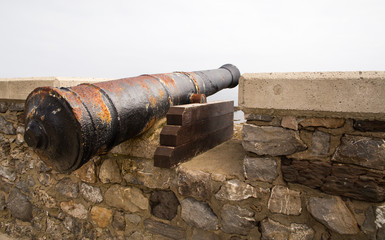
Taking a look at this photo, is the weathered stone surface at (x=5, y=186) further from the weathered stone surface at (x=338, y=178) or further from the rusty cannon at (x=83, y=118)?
the weathered stone surface at (x=338, y=178)

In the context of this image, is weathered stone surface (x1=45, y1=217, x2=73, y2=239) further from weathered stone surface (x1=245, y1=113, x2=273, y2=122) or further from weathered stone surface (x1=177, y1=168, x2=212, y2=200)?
weathered stone surface (x1=245, y1=113, x2=273, y2=122)

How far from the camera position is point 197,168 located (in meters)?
2.16

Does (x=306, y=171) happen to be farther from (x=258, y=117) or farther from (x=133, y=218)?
(x=133, y=218)

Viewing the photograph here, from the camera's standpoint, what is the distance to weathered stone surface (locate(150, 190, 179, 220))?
227cm

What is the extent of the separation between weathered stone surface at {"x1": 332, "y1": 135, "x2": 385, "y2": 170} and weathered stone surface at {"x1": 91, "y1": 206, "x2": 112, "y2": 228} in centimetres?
194

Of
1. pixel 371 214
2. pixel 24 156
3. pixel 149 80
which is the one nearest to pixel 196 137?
pixel 149 80

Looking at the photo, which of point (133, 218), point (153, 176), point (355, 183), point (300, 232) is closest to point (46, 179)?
point (133, 218)

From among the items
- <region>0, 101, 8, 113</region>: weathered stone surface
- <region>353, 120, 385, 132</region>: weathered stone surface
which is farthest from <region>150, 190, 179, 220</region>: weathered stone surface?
<region>0, 101, 8, 113</region>: weathered stone surface

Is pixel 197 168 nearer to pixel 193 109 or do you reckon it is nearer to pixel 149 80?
pixel 193 109

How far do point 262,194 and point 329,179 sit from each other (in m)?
0.44

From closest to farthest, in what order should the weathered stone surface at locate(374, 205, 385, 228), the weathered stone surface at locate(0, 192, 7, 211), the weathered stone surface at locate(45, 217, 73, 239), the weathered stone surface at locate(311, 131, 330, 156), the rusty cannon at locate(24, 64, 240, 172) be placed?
the rusty cannon at locate(24, 64, 240, 172), the weathered stone surface at locate(374, 205, 385, 228), the weathered stone surface at locate(311, 131, 330, 156), the weathered stone surface at locate(45, 217, 73, 239), the weathered stone surface at locate(0, 192, 7, 211)

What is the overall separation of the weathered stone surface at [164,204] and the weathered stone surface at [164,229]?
7 centimetres

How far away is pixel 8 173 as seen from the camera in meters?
3.32

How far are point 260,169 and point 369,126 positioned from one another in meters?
0.71
